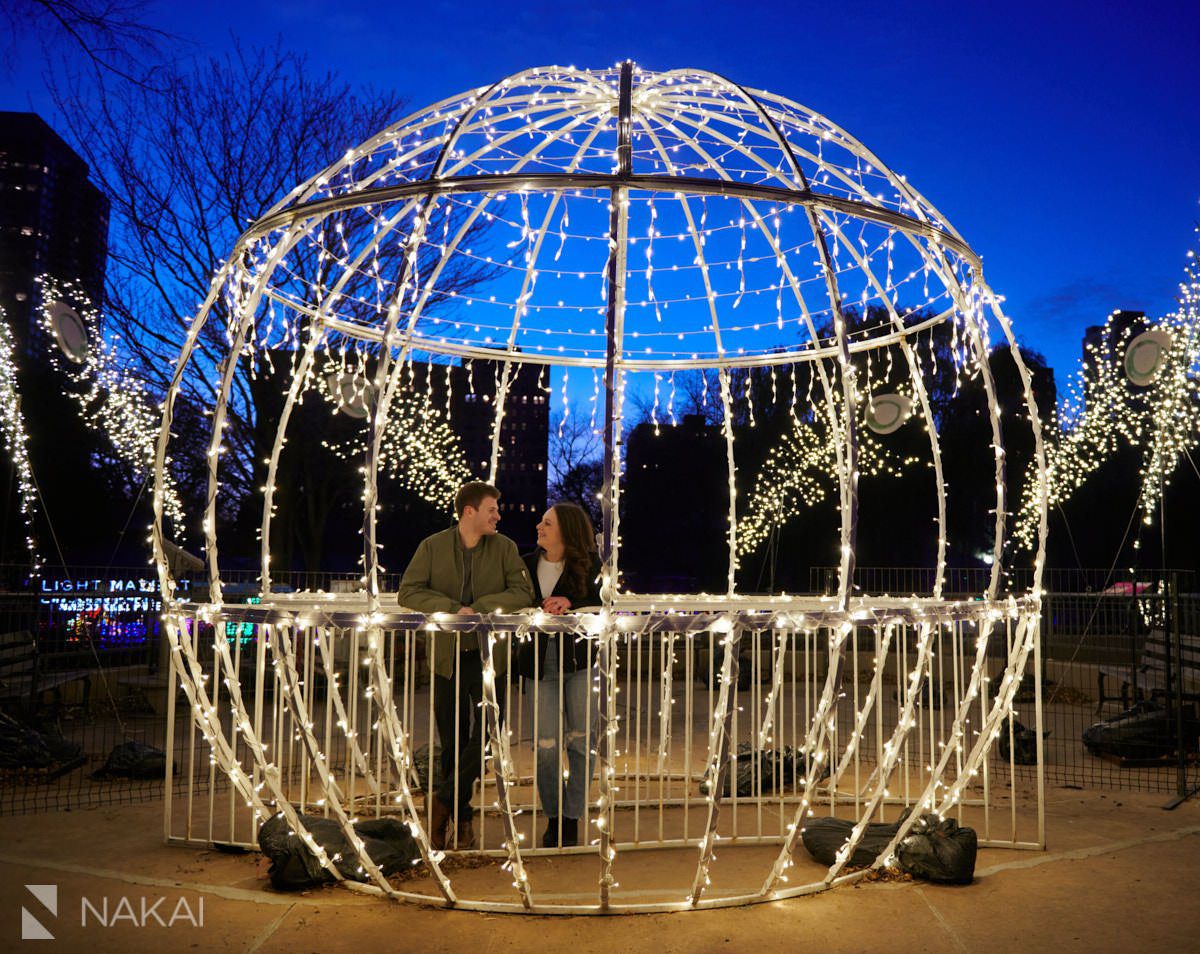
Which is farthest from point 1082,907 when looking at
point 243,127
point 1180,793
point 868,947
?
point 243,127

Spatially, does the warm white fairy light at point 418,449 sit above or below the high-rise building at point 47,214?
below

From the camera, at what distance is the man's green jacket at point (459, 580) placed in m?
4.70

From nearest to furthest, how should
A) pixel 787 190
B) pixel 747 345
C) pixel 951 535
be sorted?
pixel 787 190 → pixel 747 345 → pixel 951 535

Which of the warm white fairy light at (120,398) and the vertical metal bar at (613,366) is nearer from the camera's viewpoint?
the vertical metal bar at (613,366)

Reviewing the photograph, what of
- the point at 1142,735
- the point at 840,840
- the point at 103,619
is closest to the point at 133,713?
the point at 103,619

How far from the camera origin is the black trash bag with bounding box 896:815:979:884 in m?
4.36

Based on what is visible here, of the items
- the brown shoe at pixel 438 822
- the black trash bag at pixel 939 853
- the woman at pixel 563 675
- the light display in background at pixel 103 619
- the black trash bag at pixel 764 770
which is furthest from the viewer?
the light display in background at pixel 103 619

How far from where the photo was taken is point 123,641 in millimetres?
9383

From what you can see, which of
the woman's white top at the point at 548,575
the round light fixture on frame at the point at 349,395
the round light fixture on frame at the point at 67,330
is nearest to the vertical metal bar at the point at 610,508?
the woman's white top at the point at 548,575

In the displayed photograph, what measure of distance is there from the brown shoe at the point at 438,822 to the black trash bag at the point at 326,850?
0.20 metres

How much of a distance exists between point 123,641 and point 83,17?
5.82 m

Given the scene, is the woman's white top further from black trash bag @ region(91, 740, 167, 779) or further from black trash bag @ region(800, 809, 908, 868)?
black trash bag @ region(91, 740, 167, 779)

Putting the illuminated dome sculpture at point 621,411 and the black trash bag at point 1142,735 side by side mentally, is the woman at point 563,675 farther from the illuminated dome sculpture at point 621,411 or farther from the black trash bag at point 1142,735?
the black trash bag at point 1142,735

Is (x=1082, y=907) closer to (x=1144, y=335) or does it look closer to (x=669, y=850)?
(x=669, y=850)
